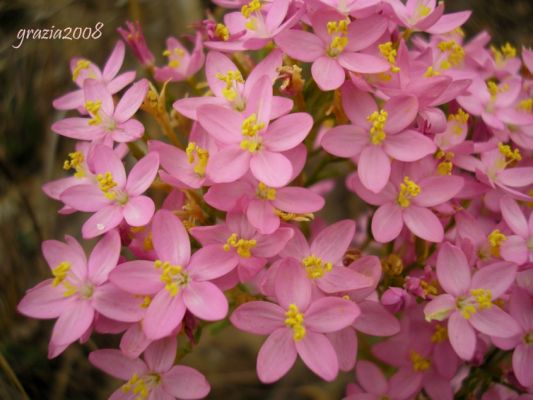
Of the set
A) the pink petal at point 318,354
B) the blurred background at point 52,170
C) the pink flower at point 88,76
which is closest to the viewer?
the pink petal at point 318,354

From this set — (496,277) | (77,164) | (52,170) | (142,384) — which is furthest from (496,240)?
(52,170)

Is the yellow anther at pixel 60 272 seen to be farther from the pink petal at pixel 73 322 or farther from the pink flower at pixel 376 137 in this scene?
the pink flower at pixel 376 137

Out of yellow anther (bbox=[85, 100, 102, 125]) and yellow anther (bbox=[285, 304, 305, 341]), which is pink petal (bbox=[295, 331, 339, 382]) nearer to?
yellow anther (bbox=[285, 304, 305, 341])

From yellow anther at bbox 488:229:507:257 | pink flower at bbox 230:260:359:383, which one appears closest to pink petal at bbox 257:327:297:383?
pink flower at bbox 230:260:359:383

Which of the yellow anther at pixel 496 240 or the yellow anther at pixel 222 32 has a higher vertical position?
the yellow anther at pixel 222 32

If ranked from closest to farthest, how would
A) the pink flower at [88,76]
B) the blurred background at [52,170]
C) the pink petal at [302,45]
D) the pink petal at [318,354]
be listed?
1. the pink petal at [318,354]
2. the pink petal at [302,45]
3. the pink flower at [88,76]
4. the blurred background at [52,170]

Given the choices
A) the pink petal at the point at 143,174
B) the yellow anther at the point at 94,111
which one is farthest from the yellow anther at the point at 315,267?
the yellow anther at the point at 94,111

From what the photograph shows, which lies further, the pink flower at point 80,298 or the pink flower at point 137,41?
the pink flower at point 137,41
